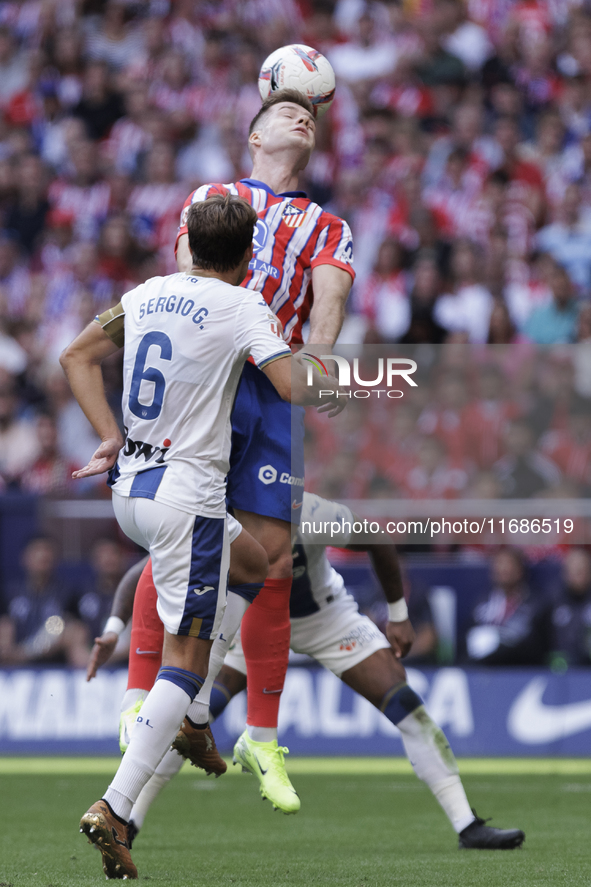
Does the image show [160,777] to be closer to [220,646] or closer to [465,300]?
[220,646]

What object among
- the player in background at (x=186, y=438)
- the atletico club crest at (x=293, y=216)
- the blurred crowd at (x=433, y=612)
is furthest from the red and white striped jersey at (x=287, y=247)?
the blurred crowd at (x=433, y=612)

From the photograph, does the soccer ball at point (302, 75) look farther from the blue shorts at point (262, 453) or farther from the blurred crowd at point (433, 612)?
the blurred crowd at point (433, 612)

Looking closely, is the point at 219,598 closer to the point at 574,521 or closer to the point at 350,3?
the point at 574,521

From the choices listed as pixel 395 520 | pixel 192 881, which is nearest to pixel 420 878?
pixel 192 881

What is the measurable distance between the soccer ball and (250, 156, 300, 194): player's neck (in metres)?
0.34

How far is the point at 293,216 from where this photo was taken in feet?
17.0

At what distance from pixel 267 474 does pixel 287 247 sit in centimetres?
95

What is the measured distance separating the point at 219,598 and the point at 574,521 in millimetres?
5728

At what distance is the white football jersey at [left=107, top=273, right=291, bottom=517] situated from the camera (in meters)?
4.19

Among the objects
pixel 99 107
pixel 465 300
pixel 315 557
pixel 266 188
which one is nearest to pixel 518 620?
pixel 465 300

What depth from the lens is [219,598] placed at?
4.21 m

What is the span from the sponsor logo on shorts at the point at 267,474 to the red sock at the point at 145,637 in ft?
1.77

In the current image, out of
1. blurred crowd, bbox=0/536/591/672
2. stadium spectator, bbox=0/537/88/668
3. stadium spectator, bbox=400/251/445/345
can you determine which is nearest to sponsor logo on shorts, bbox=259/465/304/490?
blurred crowd, bbox=0/536/591/672

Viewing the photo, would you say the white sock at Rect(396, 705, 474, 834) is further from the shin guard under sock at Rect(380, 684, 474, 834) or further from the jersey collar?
the jersey collar
